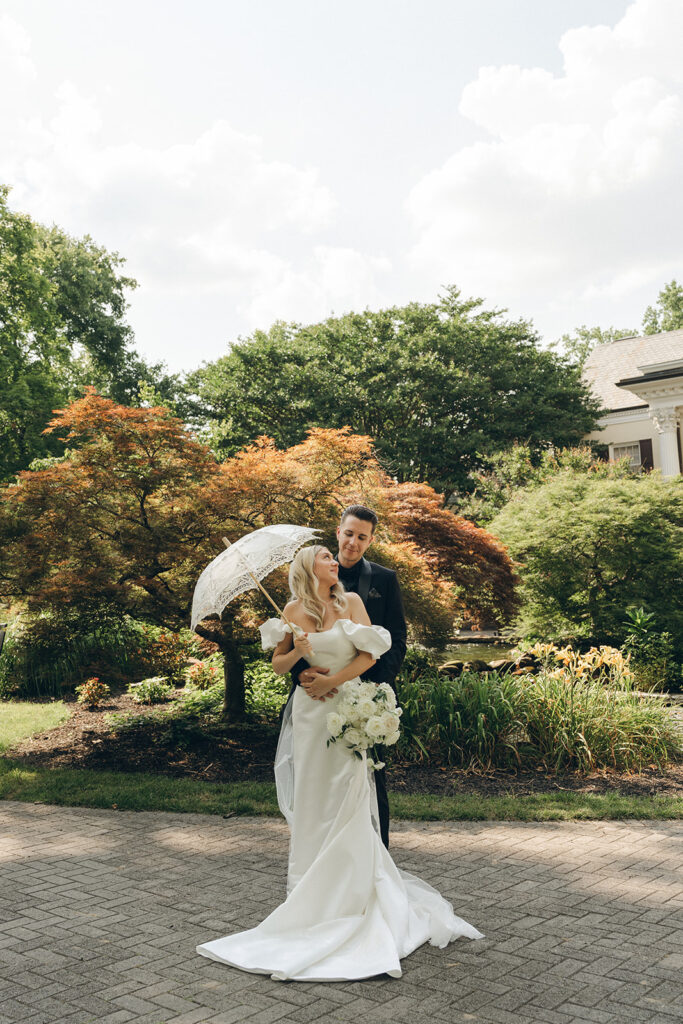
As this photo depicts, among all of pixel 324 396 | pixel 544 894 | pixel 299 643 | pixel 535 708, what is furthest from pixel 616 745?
pixel 324 396

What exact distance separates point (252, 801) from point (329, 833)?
295cm

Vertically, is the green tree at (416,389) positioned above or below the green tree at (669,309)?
below

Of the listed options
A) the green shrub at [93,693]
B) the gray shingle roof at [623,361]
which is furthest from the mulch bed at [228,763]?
the gray shingle roof at [623,361]

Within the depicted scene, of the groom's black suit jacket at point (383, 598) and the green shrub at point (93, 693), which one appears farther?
the green shrub at point (93, 693)

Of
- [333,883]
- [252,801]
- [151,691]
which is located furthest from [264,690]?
[333,883]

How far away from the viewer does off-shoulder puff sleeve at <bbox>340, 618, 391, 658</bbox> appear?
4.62 metres

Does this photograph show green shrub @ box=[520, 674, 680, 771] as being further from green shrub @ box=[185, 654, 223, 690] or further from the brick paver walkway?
green shrub @ box=[185, 654, 223, 690]

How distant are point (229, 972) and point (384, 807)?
1389mm

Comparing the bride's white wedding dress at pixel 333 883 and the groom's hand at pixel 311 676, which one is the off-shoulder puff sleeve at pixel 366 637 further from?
the groom's hand at pixel 311 676

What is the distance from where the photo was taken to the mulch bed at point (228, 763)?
7762 millimetres

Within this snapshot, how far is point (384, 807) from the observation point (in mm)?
5145

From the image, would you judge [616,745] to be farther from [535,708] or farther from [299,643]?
[299,643]

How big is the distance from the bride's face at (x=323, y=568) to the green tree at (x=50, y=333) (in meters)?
25.0

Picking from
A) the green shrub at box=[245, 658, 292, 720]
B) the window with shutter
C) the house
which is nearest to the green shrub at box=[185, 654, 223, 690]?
the green shrub at box=[245, 658, 292, 720]
